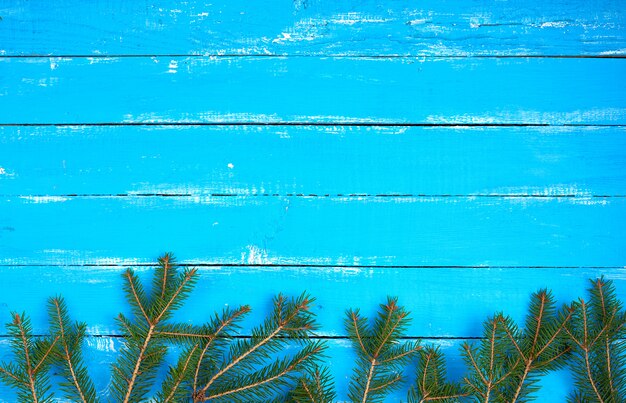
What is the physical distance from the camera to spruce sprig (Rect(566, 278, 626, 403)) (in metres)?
0.83

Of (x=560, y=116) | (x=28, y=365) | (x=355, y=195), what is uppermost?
(x=560, y=116)

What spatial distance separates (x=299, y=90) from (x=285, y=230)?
0.23 m

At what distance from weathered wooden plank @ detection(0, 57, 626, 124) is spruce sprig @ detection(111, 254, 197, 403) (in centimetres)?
25

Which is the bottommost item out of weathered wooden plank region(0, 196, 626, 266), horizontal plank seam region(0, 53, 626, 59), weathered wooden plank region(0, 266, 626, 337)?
weathered wooden plank region(0, 266, 626, 337)

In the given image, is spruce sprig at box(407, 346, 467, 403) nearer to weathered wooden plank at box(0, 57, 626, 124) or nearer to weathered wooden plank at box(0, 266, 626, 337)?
weathered wooden plank at box(0, 266, 626, 337)

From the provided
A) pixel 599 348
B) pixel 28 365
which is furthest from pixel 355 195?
pixel 28 365

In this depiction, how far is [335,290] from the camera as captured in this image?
2.94ft

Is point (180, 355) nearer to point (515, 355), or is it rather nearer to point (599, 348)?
point (515, 355)

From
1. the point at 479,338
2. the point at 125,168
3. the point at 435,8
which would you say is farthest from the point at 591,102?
the point at 125,168

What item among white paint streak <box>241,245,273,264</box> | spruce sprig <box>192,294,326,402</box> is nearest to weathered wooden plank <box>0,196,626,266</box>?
white paint streak <box>241,245,273,264</box>

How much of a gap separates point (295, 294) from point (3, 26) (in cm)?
64

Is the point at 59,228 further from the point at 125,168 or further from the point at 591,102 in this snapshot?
the point at 591,102

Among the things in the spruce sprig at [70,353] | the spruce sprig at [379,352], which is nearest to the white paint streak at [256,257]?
the spruce sprig at [379,352]

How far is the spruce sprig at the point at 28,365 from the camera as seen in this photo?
799mm
